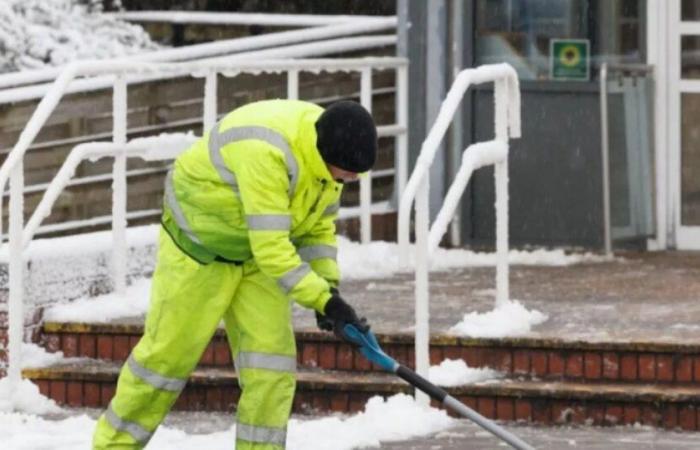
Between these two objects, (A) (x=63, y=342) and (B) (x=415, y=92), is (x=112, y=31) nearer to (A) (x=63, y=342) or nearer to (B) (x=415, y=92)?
(B) (x=415, y=92)

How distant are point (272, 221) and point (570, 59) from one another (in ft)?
19.5

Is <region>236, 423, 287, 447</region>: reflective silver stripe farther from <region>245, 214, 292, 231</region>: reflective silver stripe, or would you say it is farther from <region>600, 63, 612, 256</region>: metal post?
<region>600, 63, 612, 256</region>: metal post

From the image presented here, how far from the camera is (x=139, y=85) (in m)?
14.6

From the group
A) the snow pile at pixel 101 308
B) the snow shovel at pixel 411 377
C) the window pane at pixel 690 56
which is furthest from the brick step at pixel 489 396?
the window pane at pixel 690 56

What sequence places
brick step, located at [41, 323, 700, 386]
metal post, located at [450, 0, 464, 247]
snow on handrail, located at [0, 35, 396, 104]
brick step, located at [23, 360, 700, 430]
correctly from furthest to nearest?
1. metal post, located at [450, 0, 464, 247]
2. snow on handrail, located at [0, 35, 396, 104]
3. brick step, located at [41, 323, 700, 386]
4. brick step, located at [23, 360, 700, 430]

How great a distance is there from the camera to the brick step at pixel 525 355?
1012cm

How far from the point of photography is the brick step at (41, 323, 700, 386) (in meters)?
10.1

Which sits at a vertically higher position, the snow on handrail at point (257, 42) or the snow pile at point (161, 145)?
the snow on handrail at point (257, 42)

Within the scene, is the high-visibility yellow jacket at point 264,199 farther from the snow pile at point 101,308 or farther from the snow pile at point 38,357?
the snow pile at point 101,308

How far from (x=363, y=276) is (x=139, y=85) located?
2540 mm

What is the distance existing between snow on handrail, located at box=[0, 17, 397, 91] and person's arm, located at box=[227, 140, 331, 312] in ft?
15.9

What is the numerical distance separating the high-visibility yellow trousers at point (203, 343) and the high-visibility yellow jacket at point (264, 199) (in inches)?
3.9

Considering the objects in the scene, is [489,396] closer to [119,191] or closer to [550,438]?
[550,438]

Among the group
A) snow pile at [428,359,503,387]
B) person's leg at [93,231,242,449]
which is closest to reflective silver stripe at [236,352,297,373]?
person's leg at [93,231,242,449]
